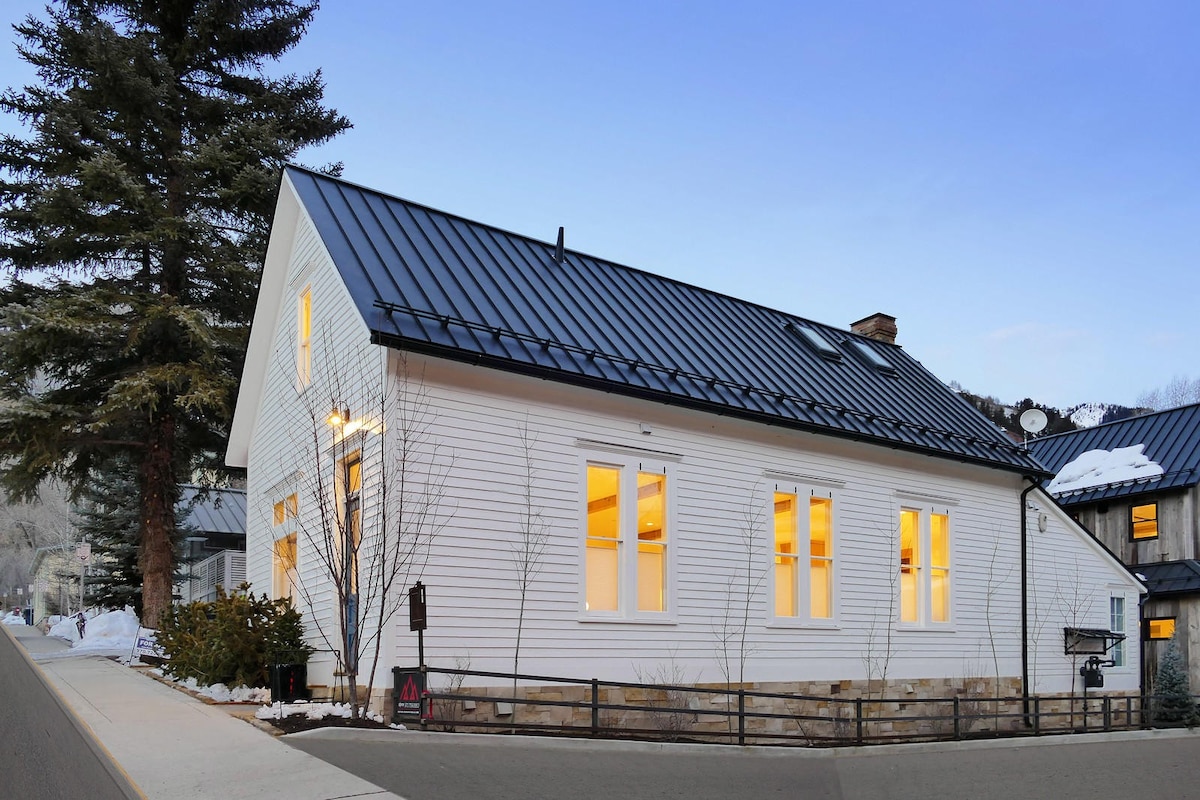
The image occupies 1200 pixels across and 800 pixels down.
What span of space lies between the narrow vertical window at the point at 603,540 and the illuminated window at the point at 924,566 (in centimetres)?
655

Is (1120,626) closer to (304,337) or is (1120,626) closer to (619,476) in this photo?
(619,476)

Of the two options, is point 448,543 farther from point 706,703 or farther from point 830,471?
point 830,471

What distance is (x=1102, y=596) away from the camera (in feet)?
72.7

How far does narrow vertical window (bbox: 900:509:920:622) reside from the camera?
59.7ft

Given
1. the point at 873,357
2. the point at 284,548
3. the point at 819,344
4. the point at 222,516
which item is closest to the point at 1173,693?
the point at 873,357

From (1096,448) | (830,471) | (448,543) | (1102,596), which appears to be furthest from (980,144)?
(448,543)

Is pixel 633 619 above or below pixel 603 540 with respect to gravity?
below

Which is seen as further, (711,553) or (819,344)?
(819,344)

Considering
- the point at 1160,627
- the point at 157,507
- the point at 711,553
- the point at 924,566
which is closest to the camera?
the point at 711,553

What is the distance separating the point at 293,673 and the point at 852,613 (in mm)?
9158

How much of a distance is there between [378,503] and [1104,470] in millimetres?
24274

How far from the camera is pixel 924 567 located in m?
18.5

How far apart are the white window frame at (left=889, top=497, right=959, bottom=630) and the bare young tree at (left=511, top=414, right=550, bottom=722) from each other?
7714mm

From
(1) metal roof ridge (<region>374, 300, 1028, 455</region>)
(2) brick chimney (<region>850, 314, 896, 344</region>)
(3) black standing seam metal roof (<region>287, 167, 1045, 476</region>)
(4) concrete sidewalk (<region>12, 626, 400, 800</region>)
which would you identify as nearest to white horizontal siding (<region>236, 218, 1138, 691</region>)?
(3) black standing seam metal roof (<region>287, 167, 1045, 476</region>)
